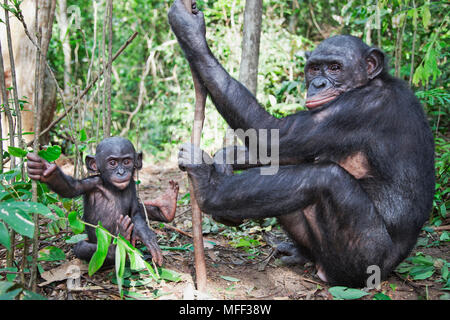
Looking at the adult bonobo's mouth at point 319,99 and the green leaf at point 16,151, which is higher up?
the adult bonobo's mouth at point 319,99

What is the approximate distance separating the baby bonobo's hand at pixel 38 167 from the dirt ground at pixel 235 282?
84 cm

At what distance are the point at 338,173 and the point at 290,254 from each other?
1.23m

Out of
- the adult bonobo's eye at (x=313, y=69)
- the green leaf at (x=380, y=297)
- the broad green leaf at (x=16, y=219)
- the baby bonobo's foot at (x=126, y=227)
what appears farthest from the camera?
the adult bonobo's eye at (x=313, y=69)

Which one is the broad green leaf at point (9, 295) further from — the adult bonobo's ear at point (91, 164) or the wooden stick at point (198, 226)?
the adult bonobo's ear at point (91, 164)

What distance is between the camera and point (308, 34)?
12.0 metres

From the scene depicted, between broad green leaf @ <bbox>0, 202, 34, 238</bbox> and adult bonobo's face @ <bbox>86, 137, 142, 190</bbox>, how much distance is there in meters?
1.31

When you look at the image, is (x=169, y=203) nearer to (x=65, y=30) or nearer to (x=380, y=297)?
(x=380, y=297)

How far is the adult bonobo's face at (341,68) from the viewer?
3.44 meters

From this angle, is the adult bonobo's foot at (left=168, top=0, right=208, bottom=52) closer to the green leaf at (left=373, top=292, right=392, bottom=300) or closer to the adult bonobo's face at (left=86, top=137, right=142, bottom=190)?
the adult bonobo's face at (left=86, top=137, right=142, bottom=190)

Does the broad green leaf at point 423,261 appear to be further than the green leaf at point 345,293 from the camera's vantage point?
Yes

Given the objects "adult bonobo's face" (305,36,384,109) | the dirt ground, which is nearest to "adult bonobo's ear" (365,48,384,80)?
"adult bonobo's face" (305,36,384,109)

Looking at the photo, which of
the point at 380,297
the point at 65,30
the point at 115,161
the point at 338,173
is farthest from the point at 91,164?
the point at 65,30

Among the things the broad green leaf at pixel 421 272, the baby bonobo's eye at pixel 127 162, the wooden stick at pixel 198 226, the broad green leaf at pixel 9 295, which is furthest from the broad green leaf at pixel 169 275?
the broad green leaf at pixel 421 272
